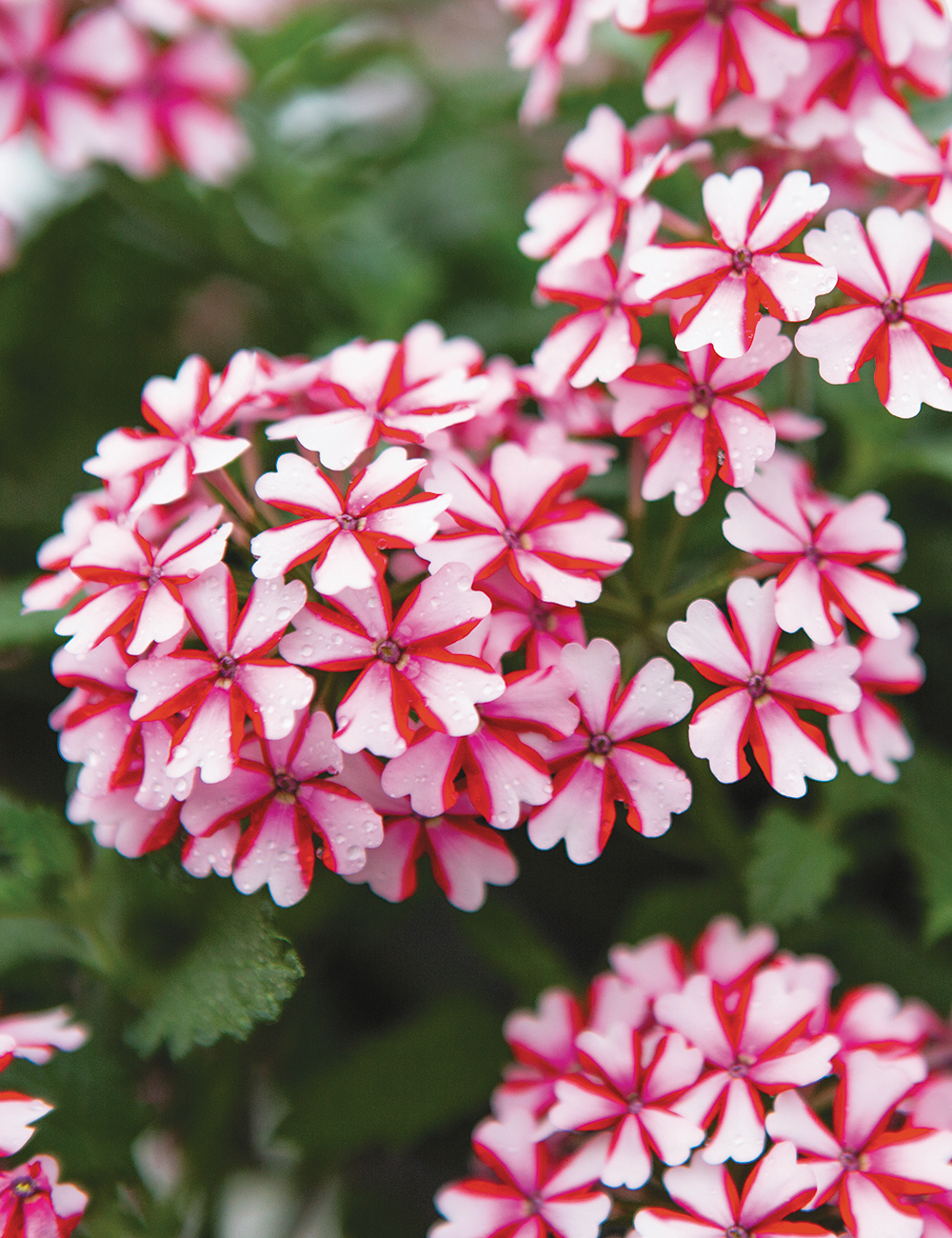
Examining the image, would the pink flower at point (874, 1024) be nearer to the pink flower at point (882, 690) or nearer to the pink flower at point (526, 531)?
the pink flower at point (882, 690)

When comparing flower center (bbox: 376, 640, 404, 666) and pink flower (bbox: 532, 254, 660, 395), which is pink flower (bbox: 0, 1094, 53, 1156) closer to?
flower center (bbox: 376, 640, 404, 666)

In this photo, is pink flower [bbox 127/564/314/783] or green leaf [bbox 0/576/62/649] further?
green leaf [bbox 0/576/62/649]

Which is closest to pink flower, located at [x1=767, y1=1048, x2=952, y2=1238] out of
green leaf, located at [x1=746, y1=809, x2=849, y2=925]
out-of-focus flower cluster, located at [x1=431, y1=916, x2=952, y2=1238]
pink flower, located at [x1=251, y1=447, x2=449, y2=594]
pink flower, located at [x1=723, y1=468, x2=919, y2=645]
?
out-of-focus flower cluster, located at [x1=431, y1=916, x2=952, y2=1238]

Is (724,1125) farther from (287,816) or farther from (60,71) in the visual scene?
(60,71)

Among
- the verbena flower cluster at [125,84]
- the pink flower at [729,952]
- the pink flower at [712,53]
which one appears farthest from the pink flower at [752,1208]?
the verbena flower cluster at [125,84]

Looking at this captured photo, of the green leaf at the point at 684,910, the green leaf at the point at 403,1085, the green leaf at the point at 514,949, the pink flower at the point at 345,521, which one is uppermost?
the pink flower at the point at 345,521

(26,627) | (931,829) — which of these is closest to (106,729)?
(26,627)

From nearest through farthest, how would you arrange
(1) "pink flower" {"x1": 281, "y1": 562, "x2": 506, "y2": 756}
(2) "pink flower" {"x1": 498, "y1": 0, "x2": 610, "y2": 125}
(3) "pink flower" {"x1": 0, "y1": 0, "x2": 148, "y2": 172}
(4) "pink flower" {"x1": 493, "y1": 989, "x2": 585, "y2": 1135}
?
1. (1) "pink flower" {"x1": 281, "y1": 562, "x2": 506, "y2": 756}
2. (4) "pink flower" {"x1": 493, "y1": 989, "x2": 585, "y2": 1135}
3. (2) "pink flower" {"x1": 498, "y1": 0, "x2": 610, "y2": 125}
4. (3) "pink flower" {"x1": 0, "y1": 0, "x2": 148, "y2": 172}
